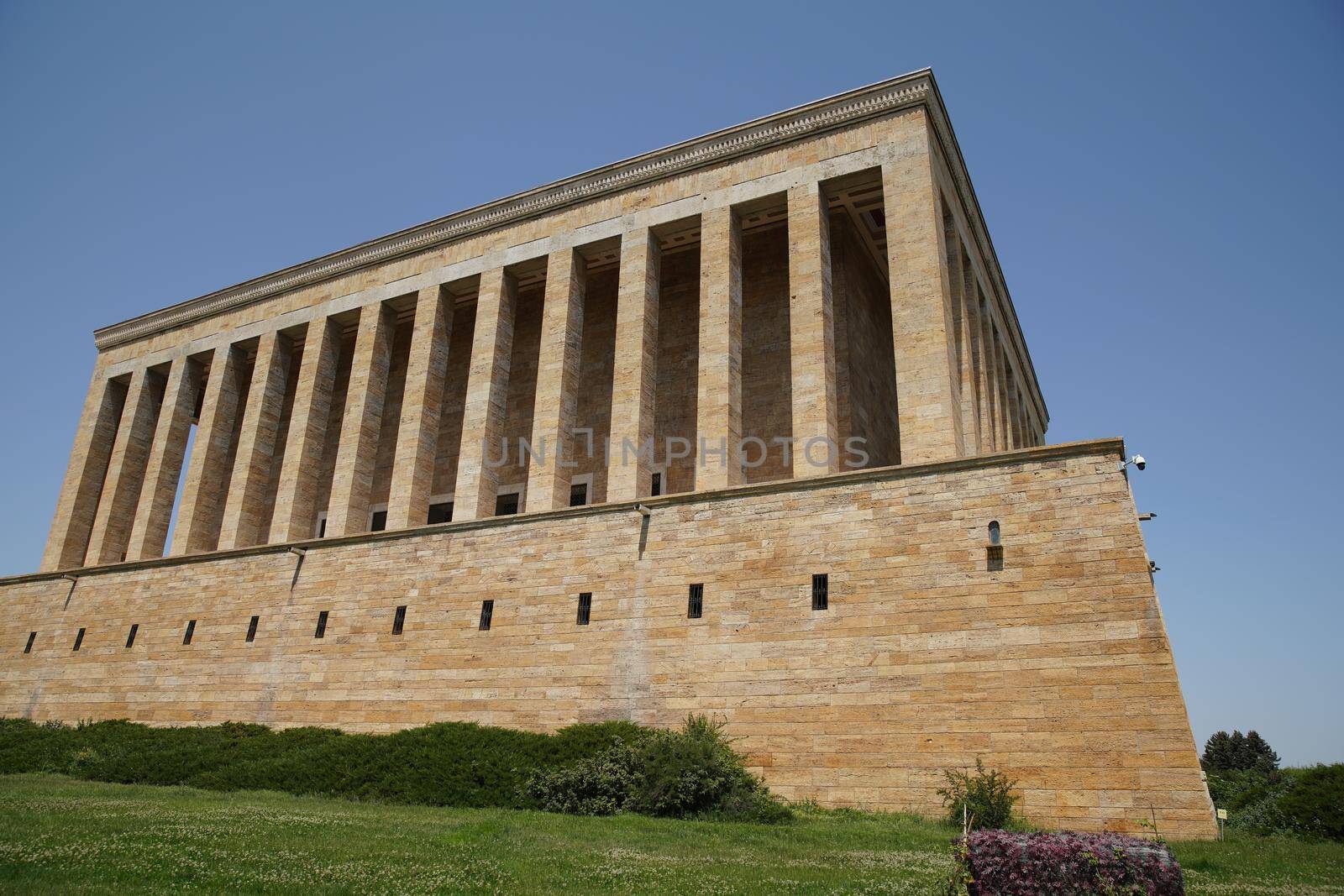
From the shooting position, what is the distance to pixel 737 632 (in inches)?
629

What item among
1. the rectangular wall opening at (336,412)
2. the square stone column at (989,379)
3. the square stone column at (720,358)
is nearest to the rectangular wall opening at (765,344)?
the square stone column at (720,358)

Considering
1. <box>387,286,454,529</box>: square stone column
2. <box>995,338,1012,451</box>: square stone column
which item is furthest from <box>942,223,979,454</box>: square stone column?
<box>387,286,454,529</box>: square stone column

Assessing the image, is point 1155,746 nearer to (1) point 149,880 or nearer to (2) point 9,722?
(1) point 149,880

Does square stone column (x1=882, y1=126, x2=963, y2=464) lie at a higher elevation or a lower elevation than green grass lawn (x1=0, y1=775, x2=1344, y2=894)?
higher

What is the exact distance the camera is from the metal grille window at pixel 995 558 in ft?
47.1

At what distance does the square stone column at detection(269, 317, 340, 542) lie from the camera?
25197 mm

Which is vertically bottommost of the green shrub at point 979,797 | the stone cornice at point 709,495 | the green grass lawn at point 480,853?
the green grass lawn at point 480,853

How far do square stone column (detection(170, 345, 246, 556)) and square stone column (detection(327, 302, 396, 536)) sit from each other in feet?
17.7

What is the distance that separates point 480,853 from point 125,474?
27.2m

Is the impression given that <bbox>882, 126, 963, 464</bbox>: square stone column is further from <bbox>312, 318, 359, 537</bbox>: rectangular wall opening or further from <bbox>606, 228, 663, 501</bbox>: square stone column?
<bbox>312, 318, 359, 537</bbox>: rectangular wall opening

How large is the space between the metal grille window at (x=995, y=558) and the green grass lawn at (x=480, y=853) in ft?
13.7

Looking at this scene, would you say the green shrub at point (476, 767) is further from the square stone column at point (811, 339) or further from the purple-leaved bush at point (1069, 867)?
the purple-leaved bush at point (1069, 867)

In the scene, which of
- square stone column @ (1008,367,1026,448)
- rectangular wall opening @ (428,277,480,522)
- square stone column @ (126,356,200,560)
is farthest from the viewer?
square stone column @ (1008,367,1026,448)

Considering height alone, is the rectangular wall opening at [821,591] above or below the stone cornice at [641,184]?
below
